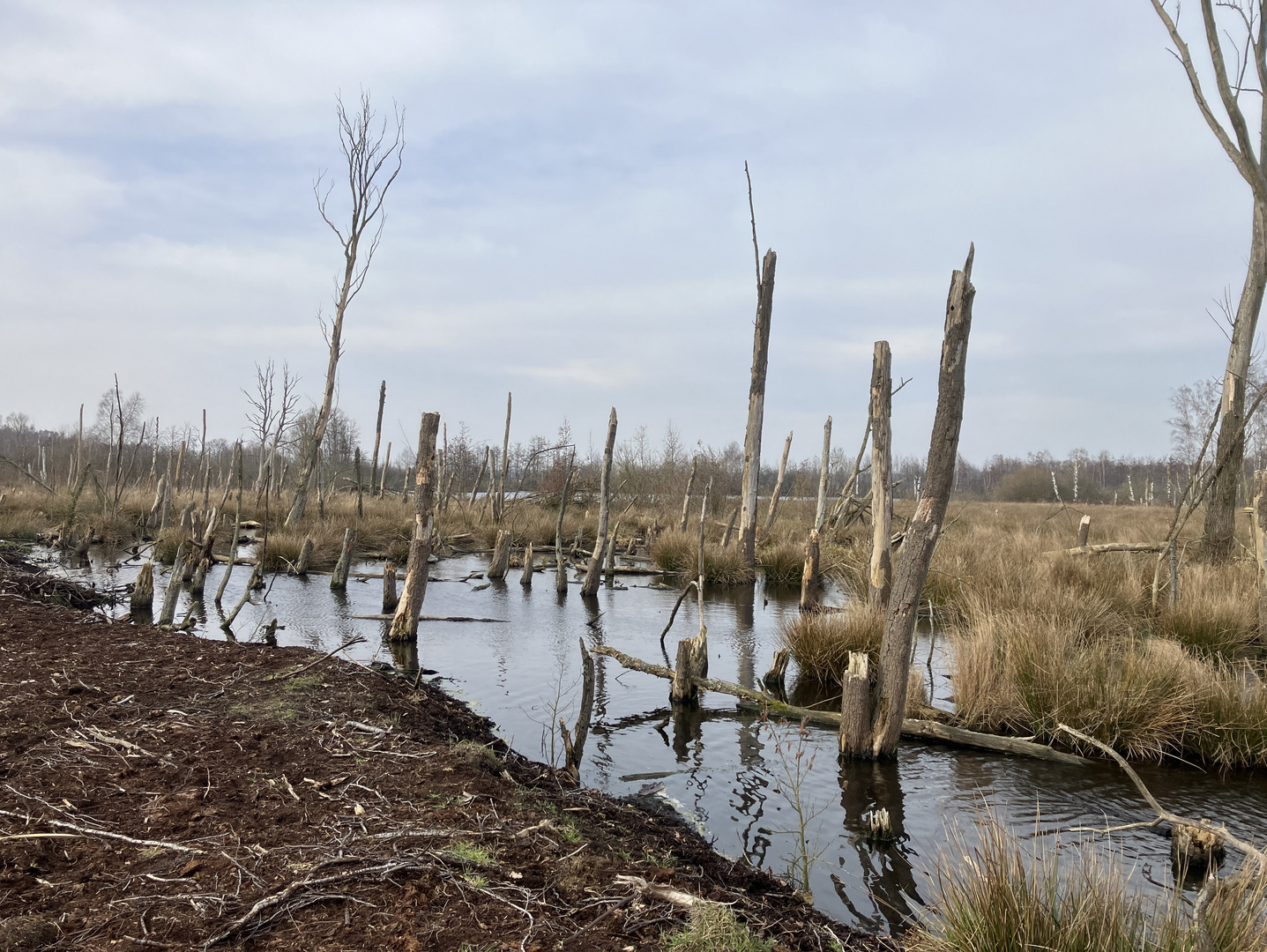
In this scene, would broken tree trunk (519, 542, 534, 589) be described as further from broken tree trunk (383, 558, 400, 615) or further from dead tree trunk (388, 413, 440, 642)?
dead tree trunk (388, 413, 440, 642)

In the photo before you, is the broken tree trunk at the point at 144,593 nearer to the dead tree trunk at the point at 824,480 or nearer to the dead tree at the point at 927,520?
the dead tree at the point at 927,520

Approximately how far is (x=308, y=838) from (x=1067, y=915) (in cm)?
298

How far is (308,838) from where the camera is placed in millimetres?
3453

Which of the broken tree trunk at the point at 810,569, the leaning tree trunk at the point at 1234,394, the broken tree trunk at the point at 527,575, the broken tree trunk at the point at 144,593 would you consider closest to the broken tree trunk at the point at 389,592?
the broken tree trunk at the point at 144,593

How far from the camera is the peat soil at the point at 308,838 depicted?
2.78 meters

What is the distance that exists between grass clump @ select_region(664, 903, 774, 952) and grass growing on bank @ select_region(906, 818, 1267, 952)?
78 centimetres

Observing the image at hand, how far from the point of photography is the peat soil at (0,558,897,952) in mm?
2777

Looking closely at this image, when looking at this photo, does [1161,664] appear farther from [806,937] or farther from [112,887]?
[112,887]

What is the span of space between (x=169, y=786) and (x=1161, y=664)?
23.1ft

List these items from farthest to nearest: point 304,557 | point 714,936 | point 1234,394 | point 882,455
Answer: point 304,557, point 1234,394, point 882,455, point 714,936

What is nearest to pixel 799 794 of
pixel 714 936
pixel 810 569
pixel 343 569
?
pixel 714 936

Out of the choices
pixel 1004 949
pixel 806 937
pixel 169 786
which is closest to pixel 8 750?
pixel 169 786

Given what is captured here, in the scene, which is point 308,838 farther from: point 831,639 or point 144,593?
point 144,593

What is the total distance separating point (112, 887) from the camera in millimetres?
2947
